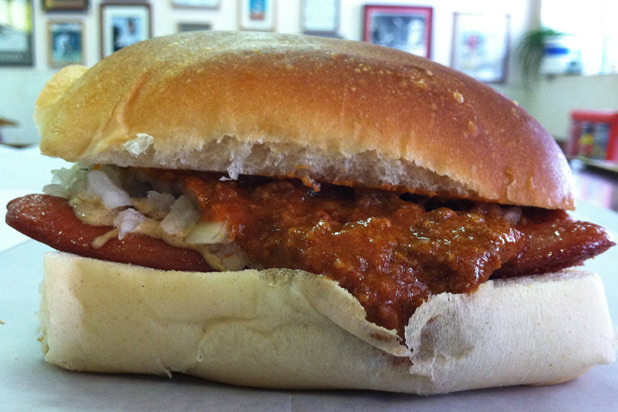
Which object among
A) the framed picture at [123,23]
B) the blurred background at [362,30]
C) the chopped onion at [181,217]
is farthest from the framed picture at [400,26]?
the chopped onion at [181,217]

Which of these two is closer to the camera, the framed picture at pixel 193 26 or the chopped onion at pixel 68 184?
the chopped onion at pixel 68 184

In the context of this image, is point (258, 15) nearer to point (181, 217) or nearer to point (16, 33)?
point (16, 33)

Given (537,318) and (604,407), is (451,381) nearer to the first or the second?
(537,318)

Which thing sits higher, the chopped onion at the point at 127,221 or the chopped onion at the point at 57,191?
the chopped onion at the point at 57,191

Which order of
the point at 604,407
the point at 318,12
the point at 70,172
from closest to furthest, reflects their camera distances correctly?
the point at 604,407
the point at 70,172
the point at 318,12

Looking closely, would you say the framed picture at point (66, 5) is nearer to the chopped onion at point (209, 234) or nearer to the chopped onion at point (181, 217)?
the chopped onion at point (181, 217)

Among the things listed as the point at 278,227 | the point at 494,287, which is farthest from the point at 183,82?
the point at 494,287

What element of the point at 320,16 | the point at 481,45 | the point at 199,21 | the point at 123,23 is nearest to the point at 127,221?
the point at 199,21
